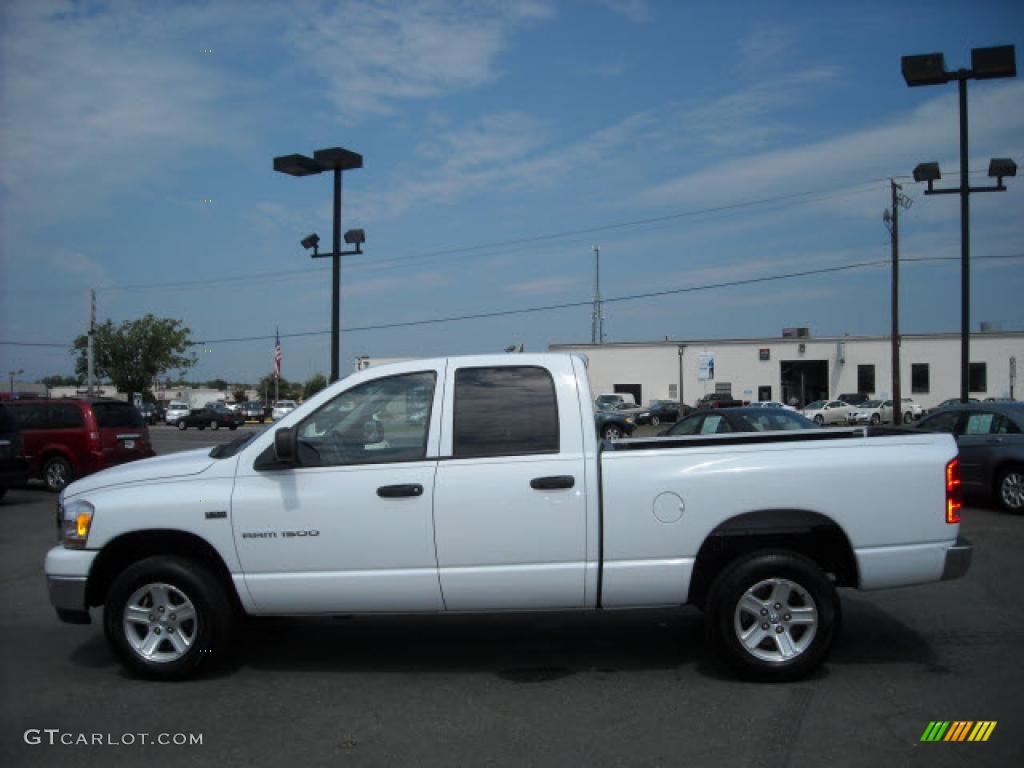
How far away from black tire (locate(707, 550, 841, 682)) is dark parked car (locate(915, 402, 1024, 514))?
8185 mm

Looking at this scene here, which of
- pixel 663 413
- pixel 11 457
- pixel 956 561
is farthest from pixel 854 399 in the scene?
pixel 956 561

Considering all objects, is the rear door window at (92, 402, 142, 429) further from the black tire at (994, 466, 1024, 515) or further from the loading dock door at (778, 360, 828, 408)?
the loading dock door at (778, 360, 828, 408)

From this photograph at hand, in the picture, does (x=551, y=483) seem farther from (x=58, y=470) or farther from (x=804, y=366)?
(x=804, y=366)

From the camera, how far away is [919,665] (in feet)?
17.6

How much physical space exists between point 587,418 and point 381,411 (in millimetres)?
1285

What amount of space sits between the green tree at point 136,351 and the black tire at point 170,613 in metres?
67.6

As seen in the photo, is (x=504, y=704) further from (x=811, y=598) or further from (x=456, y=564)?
(x=811, y=598)

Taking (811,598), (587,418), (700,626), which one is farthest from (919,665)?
(587,418)

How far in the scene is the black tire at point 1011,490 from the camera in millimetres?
11484

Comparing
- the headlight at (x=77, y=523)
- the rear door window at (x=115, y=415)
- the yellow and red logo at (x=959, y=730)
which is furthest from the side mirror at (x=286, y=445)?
the rear door window at (x=115, y=415)

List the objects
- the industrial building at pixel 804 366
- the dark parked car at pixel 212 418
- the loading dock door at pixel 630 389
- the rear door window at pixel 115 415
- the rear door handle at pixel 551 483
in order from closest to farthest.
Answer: the rear door handle at pixel 551 483
the rear door window at pixel 115 415
the dark parked car at pixel 212 418
the industrial building at pixel 804 366
the loading dock door at pixel 630 389

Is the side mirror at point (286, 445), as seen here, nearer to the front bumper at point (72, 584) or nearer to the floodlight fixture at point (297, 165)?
the front bumper at point (72, 584)

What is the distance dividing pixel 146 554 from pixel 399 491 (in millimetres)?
1759

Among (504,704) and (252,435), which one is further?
(252,435)
